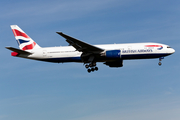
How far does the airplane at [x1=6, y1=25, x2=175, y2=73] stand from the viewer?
143ft

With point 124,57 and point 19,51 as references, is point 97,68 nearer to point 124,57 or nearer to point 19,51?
point 124,57

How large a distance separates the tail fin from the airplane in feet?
2.61

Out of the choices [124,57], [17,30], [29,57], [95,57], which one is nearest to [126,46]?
[124,57]

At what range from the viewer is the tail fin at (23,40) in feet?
163

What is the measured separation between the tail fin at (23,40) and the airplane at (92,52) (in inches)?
31.3

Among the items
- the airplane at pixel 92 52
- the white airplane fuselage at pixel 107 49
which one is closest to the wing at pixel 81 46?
the airplane at pixel 92 52

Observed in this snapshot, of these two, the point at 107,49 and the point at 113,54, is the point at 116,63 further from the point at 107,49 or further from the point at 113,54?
the point at 113,54

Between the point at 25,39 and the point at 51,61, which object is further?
the point at 25,39

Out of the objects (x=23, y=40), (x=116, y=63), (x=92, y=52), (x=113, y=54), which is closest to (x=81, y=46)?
(x=92, y=52)

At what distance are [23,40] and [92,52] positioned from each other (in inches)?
514

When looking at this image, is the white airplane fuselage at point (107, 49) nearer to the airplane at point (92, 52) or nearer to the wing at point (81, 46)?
the airplane at point (92, 52)

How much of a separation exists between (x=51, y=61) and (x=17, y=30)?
905 cm

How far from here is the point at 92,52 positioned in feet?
145

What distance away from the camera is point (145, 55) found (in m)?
43.7
